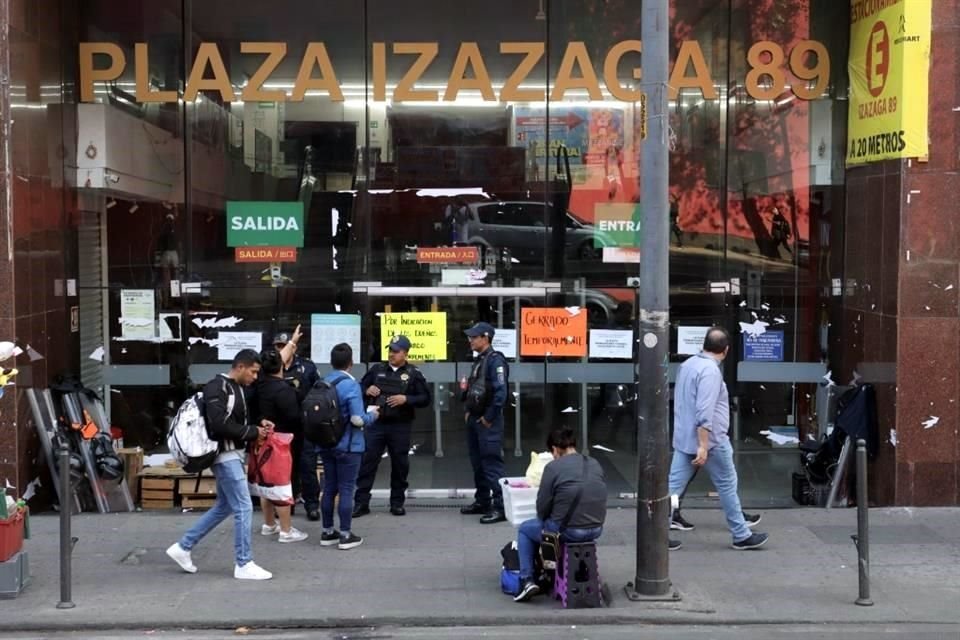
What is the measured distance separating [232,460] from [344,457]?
1049mm

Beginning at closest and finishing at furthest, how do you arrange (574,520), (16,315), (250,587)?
(574,520) < (250,587) < (16,315)

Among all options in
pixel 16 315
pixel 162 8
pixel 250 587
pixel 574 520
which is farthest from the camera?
pixel 162 8

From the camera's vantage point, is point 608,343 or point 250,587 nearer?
point 250,587

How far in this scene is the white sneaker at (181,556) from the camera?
7641 mm

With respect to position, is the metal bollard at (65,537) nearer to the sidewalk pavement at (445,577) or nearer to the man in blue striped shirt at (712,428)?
the sidewalk pavement at (445,577)

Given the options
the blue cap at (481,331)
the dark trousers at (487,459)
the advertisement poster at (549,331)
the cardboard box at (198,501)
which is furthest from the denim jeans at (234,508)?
the advertisement poster at (549,331)

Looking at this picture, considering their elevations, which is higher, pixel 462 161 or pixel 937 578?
pixel 462 161

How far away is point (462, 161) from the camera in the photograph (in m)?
10.3

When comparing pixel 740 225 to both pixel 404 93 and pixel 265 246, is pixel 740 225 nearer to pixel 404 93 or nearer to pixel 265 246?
pixel 404 93

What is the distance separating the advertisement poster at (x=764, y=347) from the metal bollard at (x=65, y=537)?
640 cm

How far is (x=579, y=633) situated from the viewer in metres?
6.57

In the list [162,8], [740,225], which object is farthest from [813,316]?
[162,8]

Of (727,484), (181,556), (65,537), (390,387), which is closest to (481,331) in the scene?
(390,387)

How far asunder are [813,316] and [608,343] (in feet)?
6.78
